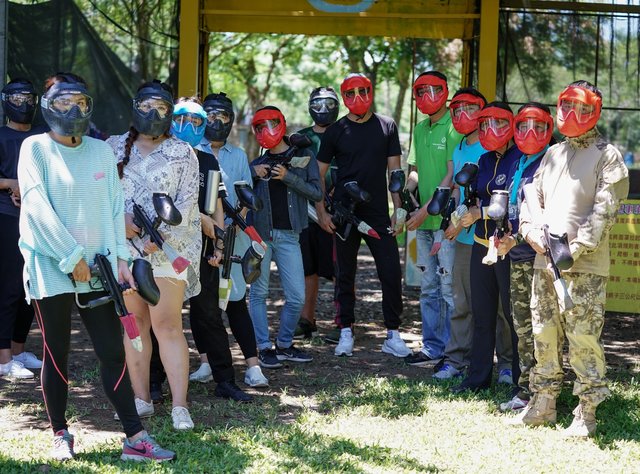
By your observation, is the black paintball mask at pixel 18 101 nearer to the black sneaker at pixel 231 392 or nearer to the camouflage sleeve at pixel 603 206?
the black sneaker at pixel 231 392

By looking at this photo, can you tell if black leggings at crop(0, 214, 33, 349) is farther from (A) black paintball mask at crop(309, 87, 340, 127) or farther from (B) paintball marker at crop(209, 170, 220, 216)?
(A) black paintball mask at crop(309, 87, 340, 127)

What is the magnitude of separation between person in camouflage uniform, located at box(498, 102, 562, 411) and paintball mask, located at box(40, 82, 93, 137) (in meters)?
2.66

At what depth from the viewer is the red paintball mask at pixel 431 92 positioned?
7.25 meters

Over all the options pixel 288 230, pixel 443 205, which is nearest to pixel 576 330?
pixel 443 205

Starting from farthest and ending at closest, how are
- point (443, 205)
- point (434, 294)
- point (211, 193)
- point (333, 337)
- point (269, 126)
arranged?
point (333, 337) → point (434, 294) → point (269, 126) → point (443, 205) → point (211, 193)

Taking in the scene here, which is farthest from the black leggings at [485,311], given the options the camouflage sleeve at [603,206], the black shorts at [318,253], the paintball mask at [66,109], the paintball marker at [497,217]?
the paintball mask at [66,109]

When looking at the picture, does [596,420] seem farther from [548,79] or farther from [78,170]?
[548,79]

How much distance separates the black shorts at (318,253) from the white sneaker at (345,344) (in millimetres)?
829

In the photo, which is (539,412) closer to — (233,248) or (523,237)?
(523,237)

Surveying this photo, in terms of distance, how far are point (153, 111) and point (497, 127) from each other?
235 centimetres

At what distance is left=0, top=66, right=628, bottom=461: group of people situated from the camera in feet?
15.4

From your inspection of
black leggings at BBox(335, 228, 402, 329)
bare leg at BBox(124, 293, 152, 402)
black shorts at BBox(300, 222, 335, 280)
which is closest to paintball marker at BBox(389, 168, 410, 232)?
black leggings at BBox(335, 228, 402, 329)

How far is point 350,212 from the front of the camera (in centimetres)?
740

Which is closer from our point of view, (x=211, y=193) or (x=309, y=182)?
(x=211, y=193)
